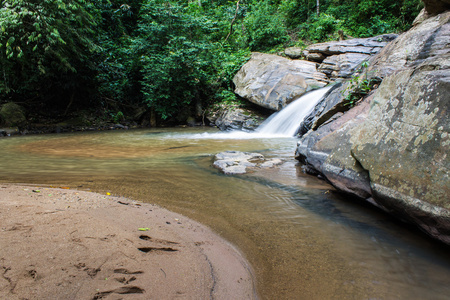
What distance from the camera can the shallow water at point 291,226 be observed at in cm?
189

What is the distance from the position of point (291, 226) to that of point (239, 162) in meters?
2.72

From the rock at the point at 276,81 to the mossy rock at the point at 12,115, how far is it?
1112 centimetres

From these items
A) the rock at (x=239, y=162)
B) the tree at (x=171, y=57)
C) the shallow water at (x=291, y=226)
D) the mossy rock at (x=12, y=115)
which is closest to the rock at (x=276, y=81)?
the tree at (x=171, y=57)

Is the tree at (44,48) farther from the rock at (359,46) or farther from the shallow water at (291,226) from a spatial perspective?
the rock at (359,46)

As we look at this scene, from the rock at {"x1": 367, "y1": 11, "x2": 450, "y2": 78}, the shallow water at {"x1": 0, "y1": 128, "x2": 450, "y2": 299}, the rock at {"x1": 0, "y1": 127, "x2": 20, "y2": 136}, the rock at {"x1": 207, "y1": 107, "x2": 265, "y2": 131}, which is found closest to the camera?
the shallow water at {"x1": 0, "y1": 128, "x2": 450, "y2": 299}

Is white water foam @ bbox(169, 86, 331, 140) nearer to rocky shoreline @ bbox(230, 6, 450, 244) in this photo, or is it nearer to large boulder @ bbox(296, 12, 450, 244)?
rocky shoreline @ bbox(230, 6, 450, 244)

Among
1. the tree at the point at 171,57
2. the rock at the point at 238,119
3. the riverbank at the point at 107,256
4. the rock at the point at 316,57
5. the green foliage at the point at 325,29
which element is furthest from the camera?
the green foliage at the point at 325,29

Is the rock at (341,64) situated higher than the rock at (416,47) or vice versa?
the rock at (341,64)

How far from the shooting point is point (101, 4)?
52.0 feet

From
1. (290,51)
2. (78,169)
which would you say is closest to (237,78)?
(290,51)

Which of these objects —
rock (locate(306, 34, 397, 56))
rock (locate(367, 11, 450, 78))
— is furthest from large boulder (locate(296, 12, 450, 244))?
rock (locate(306, 34, 397, 56))

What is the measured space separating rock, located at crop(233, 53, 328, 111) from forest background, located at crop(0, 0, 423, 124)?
1.44 meters

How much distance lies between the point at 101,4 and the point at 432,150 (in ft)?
61.5

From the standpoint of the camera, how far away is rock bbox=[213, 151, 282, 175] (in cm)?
488
